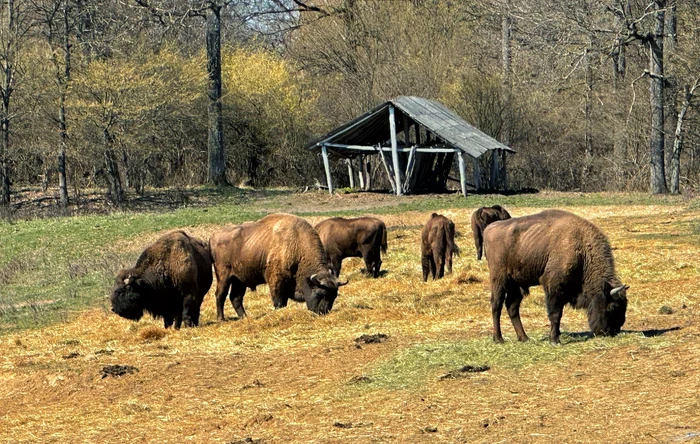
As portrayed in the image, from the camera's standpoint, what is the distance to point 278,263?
17047 millimetres

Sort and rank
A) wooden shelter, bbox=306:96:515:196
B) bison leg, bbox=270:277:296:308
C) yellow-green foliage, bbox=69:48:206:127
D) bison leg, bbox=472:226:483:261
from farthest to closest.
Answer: yellow-green foliage, bbox=69:48:206:127, wooden shelter, bbox=306:96:515:196, bison leg, bbox=472:226:483:261, bison leg, bbox=270:277:296:308

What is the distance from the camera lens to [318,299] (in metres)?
16.5

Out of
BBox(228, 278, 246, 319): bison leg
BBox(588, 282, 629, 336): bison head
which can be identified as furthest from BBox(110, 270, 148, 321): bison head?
BBox(588, 282, 629, 336): bison head

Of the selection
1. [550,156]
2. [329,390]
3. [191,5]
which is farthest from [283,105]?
[329,390]

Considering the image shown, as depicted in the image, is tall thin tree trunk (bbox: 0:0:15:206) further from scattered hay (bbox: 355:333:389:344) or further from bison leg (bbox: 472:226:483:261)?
scattered hay (bbox: 355:333:389:344)

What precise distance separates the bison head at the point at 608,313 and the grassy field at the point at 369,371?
0.19m

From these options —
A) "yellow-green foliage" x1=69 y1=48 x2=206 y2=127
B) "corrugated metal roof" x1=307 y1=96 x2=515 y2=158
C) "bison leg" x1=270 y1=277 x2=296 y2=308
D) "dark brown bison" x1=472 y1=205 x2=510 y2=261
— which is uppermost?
"yellow-green foliage" x1=69 y1=48 x2=206 y2=127

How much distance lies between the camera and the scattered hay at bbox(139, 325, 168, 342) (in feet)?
51.0

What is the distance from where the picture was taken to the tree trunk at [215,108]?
173 ft

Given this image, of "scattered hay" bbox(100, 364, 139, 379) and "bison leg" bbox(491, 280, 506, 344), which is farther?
"bison leg" bbox(491, 280, 506, 344)

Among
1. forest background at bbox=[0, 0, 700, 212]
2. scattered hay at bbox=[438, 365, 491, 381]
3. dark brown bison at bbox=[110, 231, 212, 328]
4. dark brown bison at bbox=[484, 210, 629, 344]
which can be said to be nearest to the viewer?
scattered hay at bbox=[438, 365, 491, 381]

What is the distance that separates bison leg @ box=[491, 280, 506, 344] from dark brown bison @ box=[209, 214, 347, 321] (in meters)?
3.56

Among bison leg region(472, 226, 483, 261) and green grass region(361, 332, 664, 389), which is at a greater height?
bison leg region(472, 226, 483, 261)

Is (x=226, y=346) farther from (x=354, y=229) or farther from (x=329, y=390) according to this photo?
(x=354, y=229)
